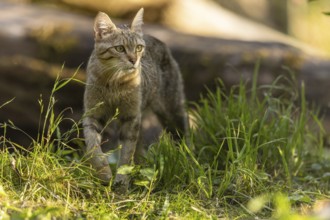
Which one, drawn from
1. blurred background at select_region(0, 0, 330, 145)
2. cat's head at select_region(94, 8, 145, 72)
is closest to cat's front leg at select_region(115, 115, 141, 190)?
cat's head at select_region(94, 8, 145, 72)

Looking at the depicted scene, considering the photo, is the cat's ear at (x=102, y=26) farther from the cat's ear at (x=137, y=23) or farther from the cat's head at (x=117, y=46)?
the cat's ear at (x=137, y=23)

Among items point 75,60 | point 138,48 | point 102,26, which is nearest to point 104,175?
point 138,48

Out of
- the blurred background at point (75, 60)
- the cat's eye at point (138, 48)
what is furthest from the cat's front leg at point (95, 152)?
the blurred background at point (75, 60)

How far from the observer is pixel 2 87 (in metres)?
7.70

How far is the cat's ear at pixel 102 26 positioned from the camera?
4457mm

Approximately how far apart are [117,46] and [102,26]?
22 cm

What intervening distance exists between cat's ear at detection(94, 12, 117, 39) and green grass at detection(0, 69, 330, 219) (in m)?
0.62

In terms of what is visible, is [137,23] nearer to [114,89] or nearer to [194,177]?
[114,89]

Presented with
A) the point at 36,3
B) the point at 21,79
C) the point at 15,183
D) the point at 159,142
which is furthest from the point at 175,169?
the point at 36,3

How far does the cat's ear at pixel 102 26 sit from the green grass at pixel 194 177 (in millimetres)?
621

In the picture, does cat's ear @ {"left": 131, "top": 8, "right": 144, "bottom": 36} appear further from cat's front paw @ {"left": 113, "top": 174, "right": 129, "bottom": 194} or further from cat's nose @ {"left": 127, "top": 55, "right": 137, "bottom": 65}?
cat's front paw @ {"left": 113, "top": 174, "right": 129, "bottom": 194}

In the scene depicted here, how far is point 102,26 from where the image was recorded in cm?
448

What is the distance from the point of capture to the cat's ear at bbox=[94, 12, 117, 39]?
4.46 metres

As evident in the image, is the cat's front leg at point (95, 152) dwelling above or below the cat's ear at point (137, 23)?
below
